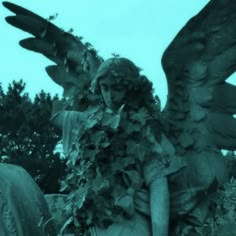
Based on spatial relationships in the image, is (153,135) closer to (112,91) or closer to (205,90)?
(112,91)

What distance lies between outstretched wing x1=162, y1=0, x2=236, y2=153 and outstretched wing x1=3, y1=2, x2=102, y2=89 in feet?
2.71

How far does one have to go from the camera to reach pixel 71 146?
602cm

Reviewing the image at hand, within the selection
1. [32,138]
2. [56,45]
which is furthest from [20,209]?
[32,138]

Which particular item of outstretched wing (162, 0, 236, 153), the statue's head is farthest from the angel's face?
outstretched wing (162, 0, 236, 153)

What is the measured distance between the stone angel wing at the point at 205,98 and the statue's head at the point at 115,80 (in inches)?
13.7

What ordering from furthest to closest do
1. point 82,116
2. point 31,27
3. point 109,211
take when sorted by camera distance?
point 31,27 < point 82,116 < point 109,211

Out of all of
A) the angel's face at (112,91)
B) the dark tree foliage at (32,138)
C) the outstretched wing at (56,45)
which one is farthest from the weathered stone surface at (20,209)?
the dark tree foliage at (32,138)

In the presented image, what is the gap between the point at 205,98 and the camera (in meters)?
6.13

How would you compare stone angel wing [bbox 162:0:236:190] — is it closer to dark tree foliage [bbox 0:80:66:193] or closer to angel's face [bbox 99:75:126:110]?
angel's face [bbox 99:75:126:110]

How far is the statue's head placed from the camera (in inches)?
229

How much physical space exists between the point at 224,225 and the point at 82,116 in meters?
1.60

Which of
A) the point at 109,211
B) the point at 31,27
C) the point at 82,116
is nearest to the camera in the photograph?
the point at 109,211

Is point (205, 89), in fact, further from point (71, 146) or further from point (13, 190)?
point (13, 190)

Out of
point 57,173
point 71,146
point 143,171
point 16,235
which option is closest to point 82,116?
point 71,146
